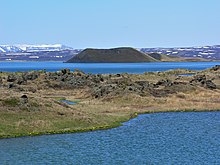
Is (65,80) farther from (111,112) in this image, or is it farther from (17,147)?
(17,147)

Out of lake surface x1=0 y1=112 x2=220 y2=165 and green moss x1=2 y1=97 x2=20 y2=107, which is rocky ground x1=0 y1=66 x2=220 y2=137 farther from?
lake surface x1=0 y1=112 x2=220 y2=165

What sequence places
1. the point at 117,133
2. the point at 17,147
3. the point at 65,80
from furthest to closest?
1. the point at 65,80
2. the point at 117,133
3. the point at 17,147

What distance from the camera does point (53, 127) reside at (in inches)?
2052

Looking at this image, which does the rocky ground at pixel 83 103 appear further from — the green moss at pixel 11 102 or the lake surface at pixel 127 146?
the lake surface at pixel 127 146

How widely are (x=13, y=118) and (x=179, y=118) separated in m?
22.9

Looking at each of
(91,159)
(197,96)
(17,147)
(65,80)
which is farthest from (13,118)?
(65,80)

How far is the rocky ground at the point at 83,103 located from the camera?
52544mm

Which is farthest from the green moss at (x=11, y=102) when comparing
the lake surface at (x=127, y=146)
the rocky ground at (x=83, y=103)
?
the lake surface at (x=127, y=146)

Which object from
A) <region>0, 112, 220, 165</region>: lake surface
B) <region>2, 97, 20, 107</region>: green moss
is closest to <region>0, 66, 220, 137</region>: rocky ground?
<region>2, 97, 20, 107</region>: green moss

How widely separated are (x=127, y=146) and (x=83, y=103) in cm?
3407

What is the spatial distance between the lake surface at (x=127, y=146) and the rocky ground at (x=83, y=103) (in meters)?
3.44

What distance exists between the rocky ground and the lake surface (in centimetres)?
344

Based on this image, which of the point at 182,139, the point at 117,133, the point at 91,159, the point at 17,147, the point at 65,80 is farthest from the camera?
the point at 65,80

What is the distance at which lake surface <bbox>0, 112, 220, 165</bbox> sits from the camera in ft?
125
